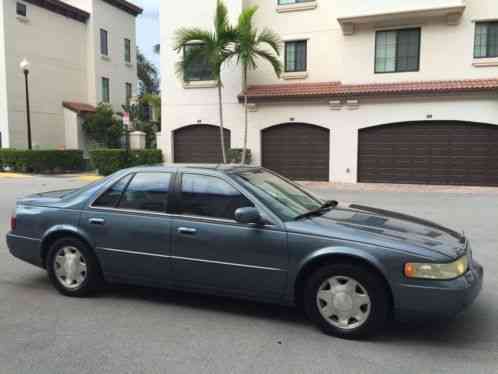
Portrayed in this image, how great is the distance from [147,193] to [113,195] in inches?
16.4

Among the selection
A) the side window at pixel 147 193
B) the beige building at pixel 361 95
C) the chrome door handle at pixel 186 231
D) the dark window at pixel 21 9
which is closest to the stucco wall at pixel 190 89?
the beige building at pixel 361 95

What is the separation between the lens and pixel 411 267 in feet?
12.5

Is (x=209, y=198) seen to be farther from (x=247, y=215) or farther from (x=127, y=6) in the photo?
(x=127, y=6)

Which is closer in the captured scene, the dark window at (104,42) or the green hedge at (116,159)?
the green hedge at (116,159)

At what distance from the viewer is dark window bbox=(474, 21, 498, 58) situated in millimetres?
17453

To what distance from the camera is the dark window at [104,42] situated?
30797 mm

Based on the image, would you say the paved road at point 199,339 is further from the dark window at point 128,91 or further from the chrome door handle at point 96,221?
the dark window at point 128,91

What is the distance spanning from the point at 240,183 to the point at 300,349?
1631mm

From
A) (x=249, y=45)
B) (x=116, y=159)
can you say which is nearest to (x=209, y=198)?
(x=249, y=45)

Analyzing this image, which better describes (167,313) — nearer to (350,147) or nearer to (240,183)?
(240,183)

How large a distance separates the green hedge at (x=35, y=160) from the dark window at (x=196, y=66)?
8.00 meters

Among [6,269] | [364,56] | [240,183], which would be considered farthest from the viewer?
[364,56]

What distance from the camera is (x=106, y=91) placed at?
31719mm

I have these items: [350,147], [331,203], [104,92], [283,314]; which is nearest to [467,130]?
[350,147]
